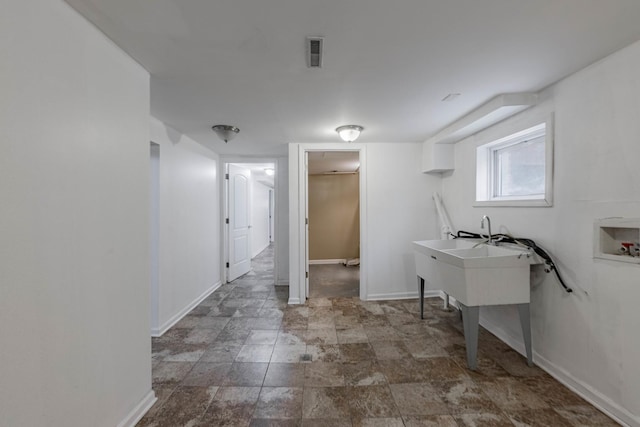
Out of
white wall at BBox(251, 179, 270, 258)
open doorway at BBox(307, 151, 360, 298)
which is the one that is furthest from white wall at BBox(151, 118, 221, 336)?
white wall at BBox(251, 179, 270, 258)

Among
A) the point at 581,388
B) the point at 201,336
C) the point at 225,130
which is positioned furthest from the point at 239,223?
the point at 581,388

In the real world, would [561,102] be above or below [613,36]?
below

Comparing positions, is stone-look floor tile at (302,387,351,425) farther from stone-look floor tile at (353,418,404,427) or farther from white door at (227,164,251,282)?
white door at (227,164,251,282)

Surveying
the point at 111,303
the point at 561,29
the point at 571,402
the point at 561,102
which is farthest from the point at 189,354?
the point at 561,102

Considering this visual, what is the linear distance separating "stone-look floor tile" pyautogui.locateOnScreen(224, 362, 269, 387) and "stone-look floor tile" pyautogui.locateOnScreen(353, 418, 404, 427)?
0.74 metres

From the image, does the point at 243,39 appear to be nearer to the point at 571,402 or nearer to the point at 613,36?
the point at 613,36

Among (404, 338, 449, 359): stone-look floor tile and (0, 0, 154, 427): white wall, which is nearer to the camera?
(0, 0, 154, 427): white wall

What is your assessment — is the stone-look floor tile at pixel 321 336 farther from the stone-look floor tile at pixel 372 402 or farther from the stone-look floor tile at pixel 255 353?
the stone-look floor tile at pixel 372 402

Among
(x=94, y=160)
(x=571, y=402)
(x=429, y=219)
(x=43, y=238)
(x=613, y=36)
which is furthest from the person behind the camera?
(x=429, y=219)

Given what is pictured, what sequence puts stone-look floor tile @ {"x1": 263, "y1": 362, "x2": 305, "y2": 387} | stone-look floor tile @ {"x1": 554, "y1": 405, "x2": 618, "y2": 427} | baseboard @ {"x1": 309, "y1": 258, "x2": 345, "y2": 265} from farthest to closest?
1. baseboard @ {"x1": 309, "y1": 258, "x2": 345, "y2": 265}
2. stone-look floor tile @ {"x1": 263, "y1": 362, "x2": 305, "y2": 387}
3. stone-look floor tile @ {"x1": 554, "y1": 405, "x2": 618, "y2": 427}

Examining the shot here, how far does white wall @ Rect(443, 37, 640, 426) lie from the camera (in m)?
1.46

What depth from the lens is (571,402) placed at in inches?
64.8

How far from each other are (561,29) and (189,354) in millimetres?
3323

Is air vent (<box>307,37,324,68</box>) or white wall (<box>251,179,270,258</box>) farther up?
air vent (<box>307,37,324,68</box>)
